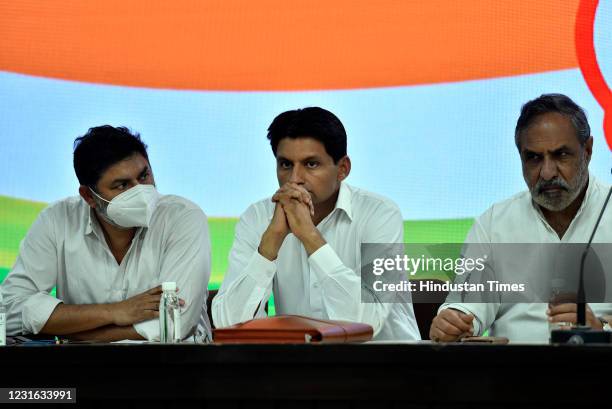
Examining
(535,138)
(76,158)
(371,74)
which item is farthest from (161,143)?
(535,138)

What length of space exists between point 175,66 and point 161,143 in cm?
36

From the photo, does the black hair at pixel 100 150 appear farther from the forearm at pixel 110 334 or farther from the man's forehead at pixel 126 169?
the forearm at pixel 110 334

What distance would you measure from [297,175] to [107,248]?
829 mm

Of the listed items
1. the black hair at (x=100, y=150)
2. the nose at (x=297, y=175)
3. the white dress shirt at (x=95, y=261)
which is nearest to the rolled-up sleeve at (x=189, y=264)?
the white dress shirt at (x=95, y=261)

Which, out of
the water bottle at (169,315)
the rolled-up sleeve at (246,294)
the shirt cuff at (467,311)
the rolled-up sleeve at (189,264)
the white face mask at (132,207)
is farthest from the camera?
the white face mask at (132,207)

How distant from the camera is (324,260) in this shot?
3105 millimetres

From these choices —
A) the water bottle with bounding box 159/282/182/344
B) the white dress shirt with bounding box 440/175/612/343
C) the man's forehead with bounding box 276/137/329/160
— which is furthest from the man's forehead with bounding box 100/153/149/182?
the white dress shirt with bounding box 440/175/612/343

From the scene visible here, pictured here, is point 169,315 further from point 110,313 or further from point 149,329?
point 110,313

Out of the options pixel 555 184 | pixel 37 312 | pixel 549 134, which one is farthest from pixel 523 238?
pixel 37 312

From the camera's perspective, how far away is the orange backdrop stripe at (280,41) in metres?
3.87

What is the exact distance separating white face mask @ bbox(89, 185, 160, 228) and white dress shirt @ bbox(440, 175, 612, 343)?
1187 millimetres

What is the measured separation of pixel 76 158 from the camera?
3486 millimetres
